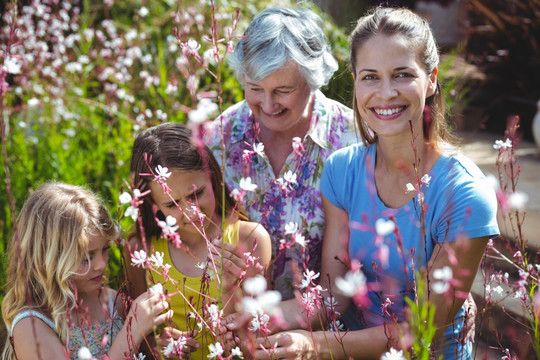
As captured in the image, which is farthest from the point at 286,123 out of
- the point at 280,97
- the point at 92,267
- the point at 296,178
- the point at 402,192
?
the point at 92,267

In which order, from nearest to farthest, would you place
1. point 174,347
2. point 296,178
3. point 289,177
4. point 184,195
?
point 174,347
point 289,177
point 184,195
point 296,178

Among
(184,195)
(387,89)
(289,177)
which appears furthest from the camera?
(184,195)

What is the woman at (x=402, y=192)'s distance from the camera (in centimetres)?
203

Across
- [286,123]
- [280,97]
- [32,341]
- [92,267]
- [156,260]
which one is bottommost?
[32,341]

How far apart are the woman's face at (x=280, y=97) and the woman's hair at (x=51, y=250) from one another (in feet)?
2.73

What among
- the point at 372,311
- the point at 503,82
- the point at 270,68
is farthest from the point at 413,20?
the point at 503,82

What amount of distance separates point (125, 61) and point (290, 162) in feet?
7.17

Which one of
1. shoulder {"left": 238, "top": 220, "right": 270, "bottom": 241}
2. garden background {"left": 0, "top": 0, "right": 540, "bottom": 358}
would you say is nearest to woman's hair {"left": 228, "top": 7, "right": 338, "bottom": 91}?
garden background {"left": 0, "top": 0, "right": 540, "bottom": 358}

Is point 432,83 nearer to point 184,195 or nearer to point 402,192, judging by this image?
point 402,192

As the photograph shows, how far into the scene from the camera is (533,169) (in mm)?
4840

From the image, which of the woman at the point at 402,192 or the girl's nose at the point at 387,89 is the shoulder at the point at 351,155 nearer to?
the woman at the point at 402,192

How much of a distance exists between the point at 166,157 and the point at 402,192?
35.9 inches

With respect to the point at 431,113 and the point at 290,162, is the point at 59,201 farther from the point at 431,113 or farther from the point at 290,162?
the point at 431,113

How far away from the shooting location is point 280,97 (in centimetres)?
264
